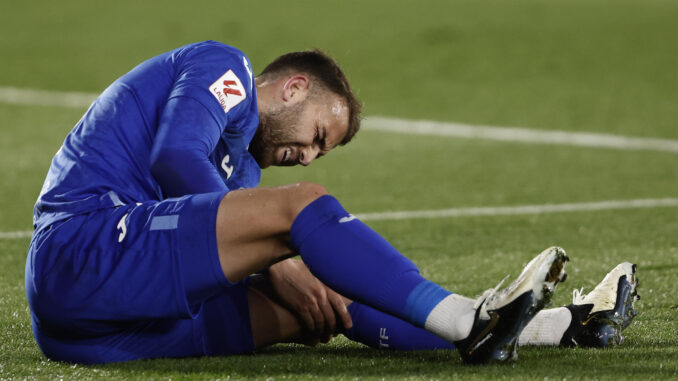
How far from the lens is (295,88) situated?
2.94 m

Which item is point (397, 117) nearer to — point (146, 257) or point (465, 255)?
point (465, 255)

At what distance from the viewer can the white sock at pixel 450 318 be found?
7.55 ft

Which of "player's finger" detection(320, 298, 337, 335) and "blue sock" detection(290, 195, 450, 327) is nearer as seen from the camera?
"blue sock" detection(290, 195, 450, 327)

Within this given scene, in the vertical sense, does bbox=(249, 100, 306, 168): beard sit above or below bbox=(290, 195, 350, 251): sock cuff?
above

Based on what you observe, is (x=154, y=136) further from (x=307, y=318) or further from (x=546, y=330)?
(x=546, y=330)

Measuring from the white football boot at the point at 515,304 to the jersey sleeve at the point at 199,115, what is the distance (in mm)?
669

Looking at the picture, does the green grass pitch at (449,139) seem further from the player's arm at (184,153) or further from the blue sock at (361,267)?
the player's arm at (184,153)

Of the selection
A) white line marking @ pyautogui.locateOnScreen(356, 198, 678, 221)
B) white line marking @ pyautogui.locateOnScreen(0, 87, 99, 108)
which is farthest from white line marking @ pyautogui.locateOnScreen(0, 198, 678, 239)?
white line marking @ pyautogui.locateOnScreen(0, 87, 99, 108)

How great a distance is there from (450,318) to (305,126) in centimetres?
82

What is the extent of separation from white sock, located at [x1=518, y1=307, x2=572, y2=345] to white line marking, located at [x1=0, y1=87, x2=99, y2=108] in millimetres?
7155

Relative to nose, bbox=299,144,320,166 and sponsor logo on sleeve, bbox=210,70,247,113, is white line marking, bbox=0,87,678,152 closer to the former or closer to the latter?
nose, bbox=299,144,320,166

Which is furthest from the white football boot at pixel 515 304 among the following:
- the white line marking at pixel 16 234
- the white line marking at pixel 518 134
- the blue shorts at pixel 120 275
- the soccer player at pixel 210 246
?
the white line marking at pixel 518 134

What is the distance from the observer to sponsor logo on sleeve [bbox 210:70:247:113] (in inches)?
104

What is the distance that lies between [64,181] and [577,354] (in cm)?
130
